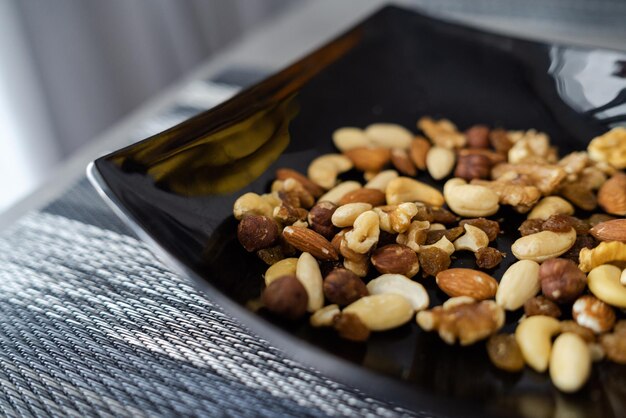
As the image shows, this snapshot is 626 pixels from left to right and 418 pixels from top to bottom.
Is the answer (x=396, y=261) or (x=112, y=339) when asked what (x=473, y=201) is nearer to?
(x=396, y=261)

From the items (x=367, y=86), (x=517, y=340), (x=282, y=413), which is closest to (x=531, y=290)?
(x=517, y=340)

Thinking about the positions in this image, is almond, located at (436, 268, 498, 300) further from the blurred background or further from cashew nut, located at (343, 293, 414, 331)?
the blurred background

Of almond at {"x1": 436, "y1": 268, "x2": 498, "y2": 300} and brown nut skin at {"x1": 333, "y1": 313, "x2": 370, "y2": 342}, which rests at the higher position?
brown nut skin at {"x1": 333, "y1": 313, "x2": 370, "y2": 342}

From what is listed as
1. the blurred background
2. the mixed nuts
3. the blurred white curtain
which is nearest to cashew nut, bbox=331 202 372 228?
the mixed nuts

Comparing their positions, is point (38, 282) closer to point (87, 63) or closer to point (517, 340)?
point (517, 340)

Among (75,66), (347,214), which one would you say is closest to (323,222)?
(347,214)

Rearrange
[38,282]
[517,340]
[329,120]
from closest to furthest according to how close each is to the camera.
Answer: [517,340] → [38,282] → [329,120]
